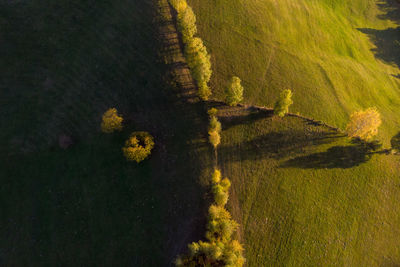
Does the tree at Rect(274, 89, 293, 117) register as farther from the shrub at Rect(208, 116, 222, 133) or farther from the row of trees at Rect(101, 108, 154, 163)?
the row of trees at Rect(101, 108, 154, 163)

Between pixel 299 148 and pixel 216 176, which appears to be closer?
pixel 216 176

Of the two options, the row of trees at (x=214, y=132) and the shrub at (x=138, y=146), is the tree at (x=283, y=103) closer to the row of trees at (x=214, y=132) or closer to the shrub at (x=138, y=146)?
the row of trees at (x=214, y=132)

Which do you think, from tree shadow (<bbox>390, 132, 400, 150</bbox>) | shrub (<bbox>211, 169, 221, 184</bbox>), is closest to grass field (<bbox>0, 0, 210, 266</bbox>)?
shrub (<bbox>211, 169, 221, 184</bbox>)

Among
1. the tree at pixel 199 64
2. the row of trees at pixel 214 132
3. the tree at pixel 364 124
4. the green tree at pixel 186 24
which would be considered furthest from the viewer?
the green tree at pixel 186 24

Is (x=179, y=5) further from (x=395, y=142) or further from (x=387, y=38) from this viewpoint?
(x=387, y=38)

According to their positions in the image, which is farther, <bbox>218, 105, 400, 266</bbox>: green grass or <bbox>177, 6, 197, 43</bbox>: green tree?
<bbox>177, 6, 197, 43</bbox>: green tree

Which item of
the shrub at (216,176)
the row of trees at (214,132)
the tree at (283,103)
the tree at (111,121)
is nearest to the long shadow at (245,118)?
the tree at (283,103)

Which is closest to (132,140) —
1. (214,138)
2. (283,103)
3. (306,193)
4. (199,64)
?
(214,138)
